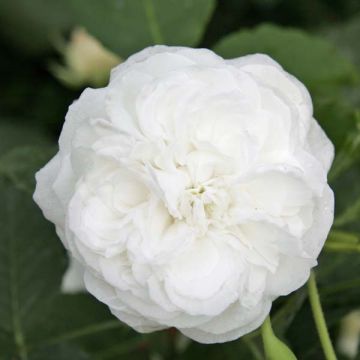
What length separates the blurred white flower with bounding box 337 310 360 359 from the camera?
3.07 feet

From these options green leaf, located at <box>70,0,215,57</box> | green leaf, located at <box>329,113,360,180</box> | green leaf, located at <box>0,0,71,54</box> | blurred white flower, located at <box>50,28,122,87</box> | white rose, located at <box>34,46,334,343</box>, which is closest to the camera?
white rose, located at <box>34,46,334,343</box>

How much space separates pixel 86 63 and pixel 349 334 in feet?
1.52

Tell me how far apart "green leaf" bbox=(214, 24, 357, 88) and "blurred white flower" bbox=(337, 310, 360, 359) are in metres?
0.26

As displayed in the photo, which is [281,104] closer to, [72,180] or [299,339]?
[72,180]

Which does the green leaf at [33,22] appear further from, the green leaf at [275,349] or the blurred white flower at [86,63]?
the green leaf at [275,349]

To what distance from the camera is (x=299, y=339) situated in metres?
0.78

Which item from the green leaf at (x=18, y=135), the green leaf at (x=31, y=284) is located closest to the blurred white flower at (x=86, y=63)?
the green leaf at (x=18, y=135)

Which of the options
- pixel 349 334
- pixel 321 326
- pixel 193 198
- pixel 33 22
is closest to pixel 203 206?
pixel 193 198

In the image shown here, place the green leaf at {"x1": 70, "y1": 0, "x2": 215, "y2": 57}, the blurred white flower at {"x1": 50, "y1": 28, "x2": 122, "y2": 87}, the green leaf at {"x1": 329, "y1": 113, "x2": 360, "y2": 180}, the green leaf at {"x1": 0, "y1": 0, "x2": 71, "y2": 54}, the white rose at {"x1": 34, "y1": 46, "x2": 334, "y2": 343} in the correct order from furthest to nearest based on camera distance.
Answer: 1. the green leaf at {"x1": 0, "y1": 0, "x2": 71, "y2": 54}
2. the blurred white flower at {"x1": 50, "y1": 28, "x2": 122, "y2": 87}
3. the green leaf at {"x1": 70, "y1": 0, "x2": 215, "y2": 57}
4. the green leaf at {"x1": 329, "y1": 113, "x2": 360, "y2": 180}
5. the white rose at {"x1": 34, "y1": 46, "x2": 334, "y2": 343}

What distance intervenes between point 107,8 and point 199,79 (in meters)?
0.28

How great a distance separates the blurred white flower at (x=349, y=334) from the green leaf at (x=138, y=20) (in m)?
0.35

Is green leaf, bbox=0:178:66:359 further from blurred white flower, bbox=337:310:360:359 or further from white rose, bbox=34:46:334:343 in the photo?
blurred white flower, bbox=337:310:360:359

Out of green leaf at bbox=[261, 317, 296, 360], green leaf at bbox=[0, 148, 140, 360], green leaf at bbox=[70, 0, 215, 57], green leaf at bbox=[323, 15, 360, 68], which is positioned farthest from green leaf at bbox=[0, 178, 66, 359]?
green leaf at bbox=[323, 15, 360, 68]

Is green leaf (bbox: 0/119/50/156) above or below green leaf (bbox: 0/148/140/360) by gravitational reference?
below
